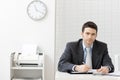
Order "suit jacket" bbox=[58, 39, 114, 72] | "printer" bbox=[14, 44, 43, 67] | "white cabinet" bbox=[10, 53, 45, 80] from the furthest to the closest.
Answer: "white cabinet" bbox=[10, 53, 45, 80] → "printer" bbox=[14, 44, 43, 67] → "suit jacket" bbox=[58, 39, 114, 72]

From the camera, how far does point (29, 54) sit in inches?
157

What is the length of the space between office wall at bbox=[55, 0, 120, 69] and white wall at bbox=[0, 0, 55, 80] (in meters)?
0.14

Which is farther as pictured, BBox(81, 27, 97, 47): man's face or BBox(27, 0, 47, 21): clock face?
BBox(27, 0, 47, 21): clock face

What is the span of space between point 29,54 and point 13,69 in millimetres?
414

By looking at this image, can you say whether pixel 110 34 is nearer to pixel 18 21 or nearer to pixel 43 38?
pixel 43 38

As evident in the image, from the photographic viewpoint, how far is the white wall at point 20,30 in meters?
4.21

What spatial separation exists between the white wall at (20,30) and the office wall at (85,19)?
139 mm

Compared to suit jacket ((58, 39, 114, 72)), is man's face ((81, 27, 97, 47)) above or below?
above

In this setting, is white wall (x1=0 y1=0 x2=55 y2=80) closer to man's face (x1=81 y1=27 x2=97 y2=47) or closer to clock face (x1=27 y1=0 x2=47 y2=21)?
clock face (x1=27 y1=0 x2=47 y2=21)

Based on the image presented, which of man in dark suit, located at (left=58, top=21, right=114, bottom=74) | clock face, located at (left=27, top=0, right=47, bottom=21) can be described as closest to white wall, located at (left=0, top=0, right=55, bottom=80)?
clock face, located at (left=27, top=0, right=47, bottom=21)

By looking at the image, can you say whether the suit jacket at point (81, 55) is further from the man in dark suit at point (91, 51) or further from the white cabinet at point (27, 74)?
the white cabinet at point (27, 74)

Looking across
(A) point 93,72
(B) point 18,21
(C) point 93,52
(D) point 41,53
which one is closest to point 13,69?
(D) point 41,53

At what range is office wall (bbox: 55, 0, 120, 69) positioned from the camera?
4.26 metres

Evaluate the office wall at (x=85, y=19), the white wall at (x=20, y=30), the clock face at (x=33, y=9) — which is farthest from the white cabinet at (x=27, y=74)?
the clock face at (x=33, y=9)
